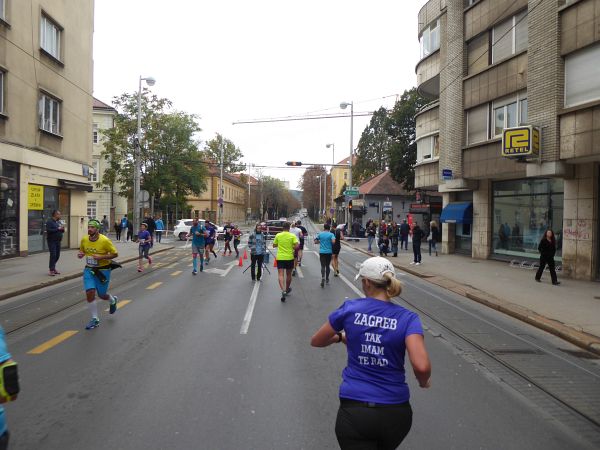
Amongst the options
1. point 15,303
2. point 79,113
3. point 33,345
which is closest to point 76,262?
point 15,303

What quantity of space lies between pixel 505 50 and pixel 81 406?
61.6 ft

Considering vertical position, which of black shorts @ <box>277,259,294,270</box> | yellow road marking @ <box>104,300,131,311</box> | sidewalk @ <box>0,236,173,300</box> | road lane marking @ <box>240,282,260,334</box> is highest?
black shorts @ <box>277,259,294,270</box>

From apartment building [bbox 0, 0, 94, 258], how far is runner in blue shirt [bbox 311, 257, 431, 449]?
1471 cm

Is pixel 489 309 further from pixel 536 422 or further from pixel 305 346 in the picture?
pixel 536 422

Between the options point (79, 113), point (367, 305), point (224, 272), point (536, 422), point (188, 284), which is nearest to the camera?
point (367, 305)

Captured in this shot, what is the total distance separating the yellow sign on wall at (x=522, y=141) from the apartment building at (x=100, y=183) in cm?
3890

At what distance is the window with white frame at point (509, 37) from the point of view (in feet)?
55.2

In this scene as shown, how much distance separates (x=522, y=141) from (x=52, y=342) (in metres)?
13.7

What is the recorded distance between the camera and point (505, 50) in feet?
59.0

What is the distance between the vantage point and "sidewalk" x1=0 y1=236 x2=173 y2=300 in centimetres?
1098

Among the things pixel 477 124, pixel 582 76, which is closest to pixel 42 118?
pixel 477 124

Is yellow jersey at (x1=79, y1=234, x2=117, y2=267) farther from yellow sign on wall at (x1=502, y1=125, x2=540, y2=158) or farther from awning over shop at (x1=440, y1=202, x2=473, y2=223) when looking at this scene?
awning over shop at (x1=440, y1=202, x2=473, y2=223)

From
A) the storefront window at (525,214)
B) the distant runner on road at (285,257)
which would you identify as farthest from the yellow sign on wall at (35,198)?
the storefront window at (525,214)

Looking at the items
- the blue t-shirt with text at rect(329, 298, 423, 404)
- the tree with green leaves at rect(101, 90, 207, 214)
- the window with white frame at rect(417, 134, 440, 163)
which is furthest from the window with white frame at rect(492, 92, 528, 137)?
the tree with green leaves at rect(101, 90, 207, 214)
